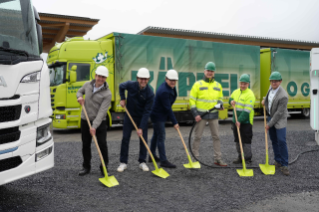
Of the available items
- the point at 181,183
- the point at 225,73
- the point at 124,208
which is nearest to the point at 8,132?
the point at 124,208

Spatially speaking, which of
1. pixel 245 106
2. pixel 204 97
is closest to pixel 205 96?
pixel 204 97

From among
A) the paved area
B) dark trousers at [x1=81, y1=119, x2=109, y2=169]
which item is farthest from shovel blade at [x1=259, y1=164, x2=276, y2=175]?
dark trousers at [x1=81, y1=119, x2=109, y2=169]

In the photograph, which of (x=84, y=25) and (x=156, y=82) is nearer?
(x=156, y=82)

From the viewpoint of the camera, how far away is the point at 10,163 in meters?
3.04

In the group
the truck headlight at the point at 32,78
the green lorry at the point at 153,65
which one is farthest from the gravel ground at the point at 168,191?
the green lorry at the point at 153,65

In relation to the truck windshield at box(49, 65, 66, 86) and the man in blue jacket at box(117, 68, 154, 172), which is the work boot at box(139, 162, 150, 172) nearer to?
the man in blue jacket at box(117, 68, 154, 172)

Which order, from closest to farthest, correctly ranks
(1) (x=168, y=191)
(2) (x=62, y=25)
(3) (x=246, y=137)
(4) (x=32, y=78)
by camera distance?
(4) (x=32, y=78), (1) (x=168, y=191), (3) (x=246, y=137), (2) (x=62, y=25)

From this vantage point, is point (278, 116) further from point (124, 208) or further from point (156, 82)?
point (156, 82)

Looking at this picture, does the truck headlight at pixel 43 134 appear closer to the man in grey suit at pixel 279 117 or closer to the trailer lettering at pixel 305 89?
the man in grey suit at pixel 279 117

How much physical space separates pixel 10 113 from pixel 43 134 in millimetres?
546

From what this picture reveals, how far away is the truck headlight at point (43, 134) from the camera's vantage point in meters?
3.37

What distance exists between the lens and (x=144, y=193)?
4.14 metres

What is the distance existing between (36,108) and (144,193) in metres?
1.84

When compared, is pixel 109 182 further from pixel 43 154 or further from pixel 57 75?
pixel 57 75
